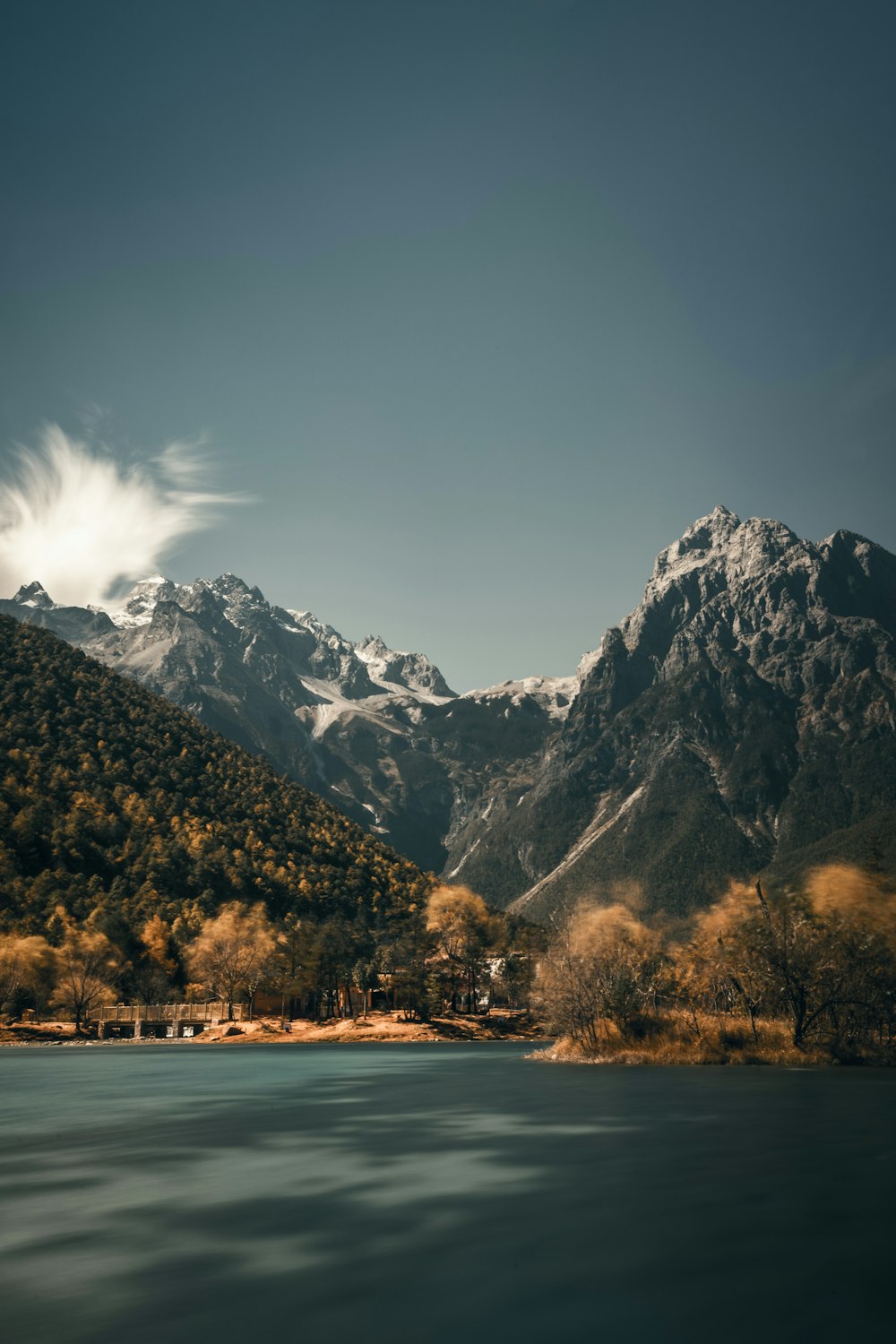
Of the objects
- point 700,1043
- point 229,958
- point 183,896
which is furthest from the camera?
point 183,896

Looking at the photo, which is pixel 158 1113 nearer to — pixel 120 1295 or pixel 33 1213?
pixel 33 1213

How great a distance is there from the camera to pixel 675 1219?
25.2 m

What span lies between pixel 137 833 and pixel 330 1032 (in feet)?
164

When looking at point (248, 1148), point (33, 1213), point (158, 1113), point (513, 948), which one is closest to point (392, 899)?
point (513, 948)

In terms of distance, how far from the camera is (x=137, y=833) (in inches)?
6412

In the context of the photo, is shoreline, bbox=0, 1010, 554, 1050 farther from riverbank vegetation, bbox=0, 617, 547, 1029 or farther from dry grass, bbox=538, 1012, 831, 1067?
dry grass, bbox=538, 1012, 831, 1067

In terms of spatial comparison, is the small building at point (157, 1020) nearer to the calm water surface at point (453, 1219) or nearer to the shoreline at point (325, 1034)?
the shoreline at point (325, 1034)

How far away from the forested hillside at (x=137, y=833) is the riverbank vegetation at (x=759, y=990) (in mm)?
79910

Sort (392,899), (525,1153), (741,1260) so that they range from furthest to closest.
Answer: (392,899) < (525,1153) < (741,1260)

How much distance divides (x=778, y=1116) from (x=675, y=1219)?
21.5 m

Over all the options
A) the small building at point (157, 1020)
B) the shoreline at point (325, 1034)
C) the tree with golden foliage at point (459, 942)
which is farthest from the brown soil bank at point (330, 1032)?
the tree with golden foliage at point (459, 942)

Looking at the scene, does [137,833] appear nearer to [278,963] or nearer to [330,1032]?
[278,963]

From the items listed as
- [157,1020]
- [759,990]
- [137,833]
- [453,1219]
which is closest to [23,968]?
[157,1020]

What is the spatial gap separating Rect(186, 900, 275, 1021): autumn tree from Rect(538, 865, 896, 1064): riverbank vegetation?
63.6m
